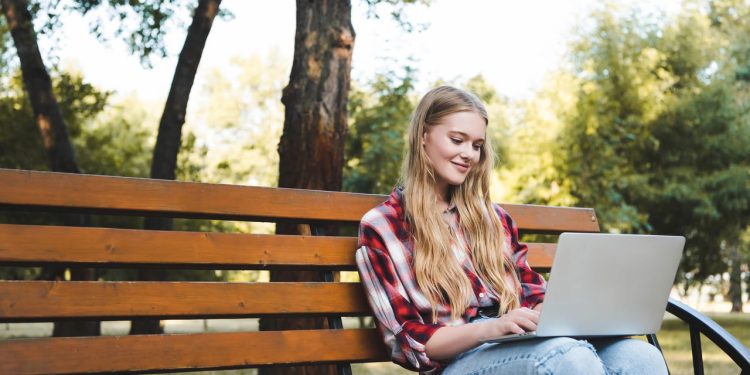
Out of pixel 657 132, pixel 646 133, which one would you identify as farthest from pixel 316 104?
pixel 657 132

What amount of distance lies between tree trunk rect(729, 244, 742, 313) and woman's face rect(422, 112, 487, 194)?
25588mm

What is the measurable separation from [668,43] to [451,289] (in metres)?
20.4

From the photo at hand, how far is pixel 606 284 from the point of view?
2516 millimetres

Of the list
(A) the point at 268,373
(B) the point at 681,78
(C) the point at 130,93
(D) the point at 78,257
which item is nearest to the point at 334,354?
(D) the point at 78,257

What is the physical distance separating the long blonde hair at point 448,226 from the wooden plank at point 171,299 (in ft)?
0.82

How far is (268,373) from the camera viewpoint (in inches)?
212

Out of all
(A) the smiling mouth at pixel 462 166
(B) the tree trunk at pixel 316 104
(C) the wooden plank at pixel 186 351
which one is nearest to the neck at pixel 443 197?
(A) the smiling mouth at pixel 462 166

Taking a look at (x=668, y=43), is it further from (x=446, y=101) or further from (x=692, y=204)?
(x=446, y=101)

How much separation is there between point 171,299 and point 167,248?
15cm

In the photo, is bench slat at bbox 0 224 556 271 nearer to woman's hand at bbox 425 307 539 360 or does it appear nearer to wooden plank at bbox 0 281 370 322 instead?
wooden plank at bbox 0 281 370 322

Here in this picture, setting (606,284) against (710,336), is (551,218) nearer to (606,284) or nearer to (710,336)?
(710,336)

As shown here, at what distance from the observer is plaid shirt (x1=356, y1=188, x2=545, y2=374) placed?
2740mm

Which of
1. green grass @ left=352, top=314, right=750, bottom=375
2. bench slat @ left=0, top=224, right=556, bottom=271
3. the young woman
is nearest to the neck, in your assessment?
the young woman

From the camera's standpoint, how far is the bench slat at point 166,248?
2449 mm
